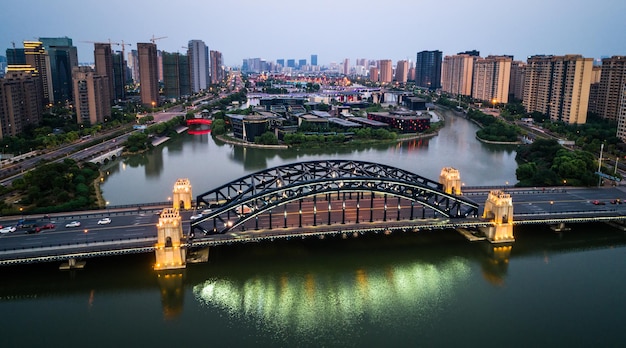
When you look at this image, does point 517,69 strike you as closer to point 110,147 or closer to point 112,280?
point 110,147

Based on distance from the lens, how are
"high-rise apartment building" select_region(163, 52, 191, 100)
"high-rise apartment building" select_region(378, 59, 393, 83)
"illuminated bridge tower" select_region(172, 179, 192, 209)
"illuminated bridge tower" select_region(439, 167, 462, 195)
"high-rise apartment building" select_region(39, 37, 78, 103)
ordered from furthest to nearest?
"high-rise apartment building" select_region(378, 59, 393, 83)
"high-rise apartment building" select_region(163, 52, 191, 100)
"high-rise apartment building" select_region(39, 37, 78, 103)
"illuminated bridge tower" select_region(439, 167, 462, 195)
"illuminated bridge tower" select_region(172, 179, 192, 209)

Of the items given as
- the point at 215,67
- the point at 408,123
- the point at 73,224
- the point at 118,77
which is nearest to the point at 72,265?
the point at 73,224

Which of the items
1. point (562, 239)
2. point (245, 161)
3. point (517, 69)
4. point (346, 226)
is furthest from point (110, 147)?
point (517, 69)

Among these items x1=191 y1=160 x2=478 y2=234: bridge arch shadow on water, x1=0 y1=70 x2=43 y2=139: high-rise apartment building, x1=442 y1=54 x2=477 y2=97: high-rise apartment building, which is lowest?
x1=191 y1=160 x2=478 y2=234: bridge arch shadow on water

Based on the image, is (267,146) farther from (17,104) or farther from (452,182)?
(452,182)

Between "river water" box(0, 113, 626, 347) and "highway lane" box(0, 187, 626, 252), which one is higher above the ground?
"highway lane" box(0, 187, 626, 252)

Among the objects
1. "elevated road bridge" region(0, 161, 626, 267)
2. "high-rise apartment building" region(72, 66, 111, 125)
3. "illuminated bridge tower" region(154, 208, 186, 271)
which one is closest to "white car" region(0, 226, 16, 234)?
"elevated road bridge" region(0, 161, 626, 267)

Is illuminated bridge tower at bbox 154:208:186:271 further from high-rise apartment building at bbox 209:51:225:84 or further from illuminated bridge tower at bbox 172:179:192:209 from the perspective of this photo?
high-rise apartment building at bbox 209:51:225:84
